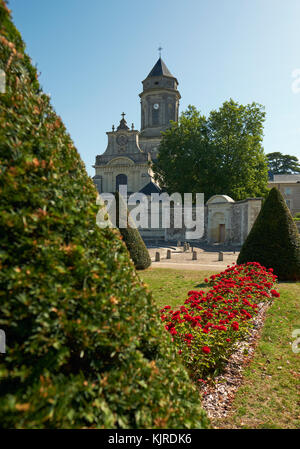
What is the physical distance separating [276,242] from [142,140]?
40.7m

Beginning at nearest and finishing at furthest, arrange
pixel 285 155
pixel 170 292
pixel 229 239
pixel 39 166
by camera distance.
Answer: pixel 39 166, pixel 170 292, pixel 229 239, pixel 285 155

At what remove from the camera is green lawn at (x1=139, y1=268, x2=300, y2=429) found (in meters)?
2.98

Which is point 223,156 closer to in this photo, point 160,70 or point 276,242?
point 276,242

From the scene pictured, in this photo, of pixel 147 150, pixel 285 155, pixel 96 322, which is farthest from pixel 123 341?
pixel 285 155

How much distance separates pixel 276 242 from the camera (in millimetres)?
9570

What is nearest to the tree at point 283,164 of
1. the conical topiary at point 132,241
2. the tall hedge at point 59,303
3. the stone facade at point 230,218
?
the stone facade at point 230,218

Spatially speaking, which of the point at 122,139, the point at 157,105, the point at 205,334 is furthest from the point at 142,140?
the point at 205,334

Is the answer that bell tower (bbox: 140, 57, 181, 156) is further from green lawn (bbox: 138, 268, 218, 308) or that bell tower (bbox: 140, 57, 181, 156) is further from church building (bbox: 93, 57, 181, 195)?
green lawn (bbox: 138, 268, 218, 308)

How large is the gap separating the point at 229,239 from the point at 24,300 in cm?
2391

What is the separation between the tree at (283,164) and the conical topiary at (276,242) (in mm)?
46709

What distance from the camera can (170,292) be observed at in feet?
26.8

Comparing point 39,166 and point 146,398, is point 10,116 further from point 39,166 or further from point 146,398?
point 146,398

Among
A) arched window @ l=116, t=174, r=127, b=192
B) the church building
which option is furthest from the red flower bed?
arched window @ l=116, t=174, r=127, b=192

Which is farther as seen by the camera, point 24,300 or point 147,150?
point 147,150
